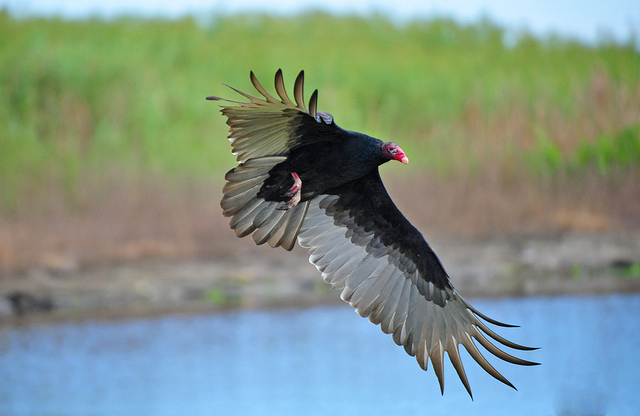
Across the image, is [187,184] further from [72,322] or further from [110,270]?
[72,322]

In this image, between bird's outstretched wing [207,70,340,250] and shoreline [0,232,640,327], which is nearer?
bird's outstretched wing [207,70,340,250]

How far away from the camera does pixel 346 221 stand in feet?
14.8

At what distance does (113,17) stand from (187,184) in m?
6.64

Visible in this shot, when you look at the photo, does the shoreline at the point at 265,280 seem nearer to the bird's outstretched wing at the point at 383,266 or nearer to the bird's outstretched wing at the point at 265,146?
the bird's outstretched wing at the point at 383,266

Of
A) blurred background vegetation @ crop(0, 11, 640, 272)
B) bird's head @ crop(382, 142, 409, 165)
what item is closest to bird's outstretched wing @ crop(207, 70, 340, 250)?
bird's head @ crop(382, 142, 409, 165)

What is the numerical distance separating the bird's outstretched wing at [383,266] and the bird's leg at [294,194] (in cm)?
44

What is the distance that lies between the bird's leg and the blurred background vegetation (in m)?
5.02

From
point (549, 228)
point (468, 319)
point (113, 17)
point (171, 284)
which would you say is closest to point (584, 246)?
point (549, 228)

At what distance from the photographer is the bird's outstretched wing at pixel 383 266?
13.9 ft

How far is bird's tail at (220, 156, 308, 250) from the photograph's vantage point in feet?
12.9

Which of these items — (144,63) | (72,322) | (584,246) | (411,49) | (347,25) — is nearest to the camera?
(72,322)

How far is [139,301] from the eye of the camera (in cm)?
828

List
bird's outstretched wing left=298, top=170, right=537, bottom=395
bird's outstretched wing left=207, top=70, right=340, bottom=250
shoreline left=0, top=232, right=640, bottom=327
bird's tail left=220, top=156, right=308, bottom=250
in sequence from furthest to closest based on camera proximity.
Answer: shoreline left=0, top=232, right=640, bottom=327
bird's outstretched wing left=298, top=170, right=537, bottom=395
bird's tail left=220, top=156, right=308, bottom=250
bird's outstretched wing left=207, top=70, right=340, bottom=250

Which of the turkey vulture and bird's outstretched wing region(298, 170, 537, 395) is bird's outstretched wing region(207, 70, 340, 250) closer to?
the turkey vulture
